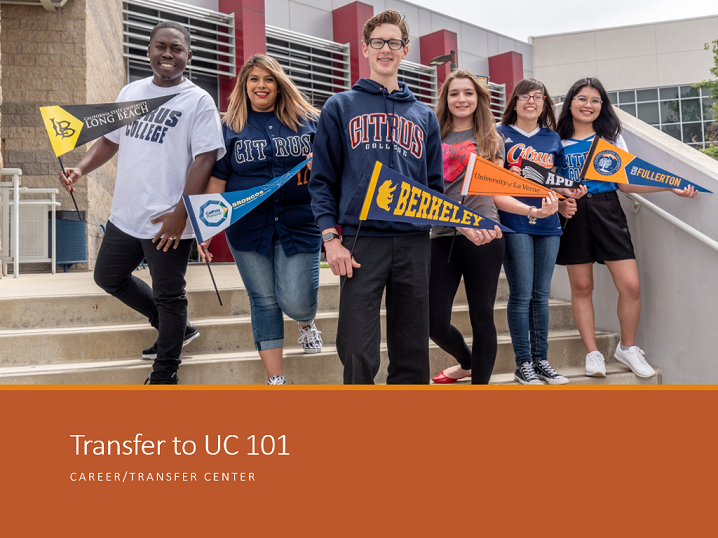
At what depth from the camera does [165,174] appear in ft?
8.85

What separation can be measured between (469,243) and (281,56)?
1108cm

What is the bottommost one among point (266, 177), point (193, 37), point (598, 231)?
point (598, 231)

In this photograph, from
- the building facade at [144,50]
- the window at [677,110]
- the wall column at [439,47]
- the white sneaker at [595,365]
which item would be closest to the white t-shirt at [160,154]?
the white sneaker at [595,365]

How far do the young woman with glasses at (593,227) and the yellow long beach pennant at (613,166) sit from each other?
0.10m

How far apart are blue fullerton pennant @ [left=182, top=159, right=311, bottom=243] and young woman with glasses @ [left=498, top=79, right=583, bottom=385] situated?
1.46m

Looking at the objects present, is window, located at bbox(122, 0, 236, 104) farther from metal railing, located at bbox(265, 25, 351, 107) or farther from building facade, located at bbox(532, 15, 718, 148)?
building facade, located at bbox(532, 15, 718, 148)

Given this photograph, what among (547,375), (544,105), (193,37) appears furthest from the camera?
(193,37)

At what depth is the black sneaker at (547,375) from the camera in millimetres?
3316

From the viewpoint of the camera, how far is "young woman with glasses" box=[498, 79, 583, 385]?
3.25 meters

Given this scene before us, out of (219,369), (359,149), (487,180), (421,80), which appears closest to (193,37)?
(421,80)

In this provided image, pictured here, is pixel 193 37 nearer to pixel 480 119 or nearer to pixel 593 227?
pixel 480 119

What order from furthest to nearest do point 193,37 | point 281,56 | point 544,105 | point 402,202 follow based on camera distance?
1. point 281,56
2. point 193,37
3. point 544,105
4. point 402,202
